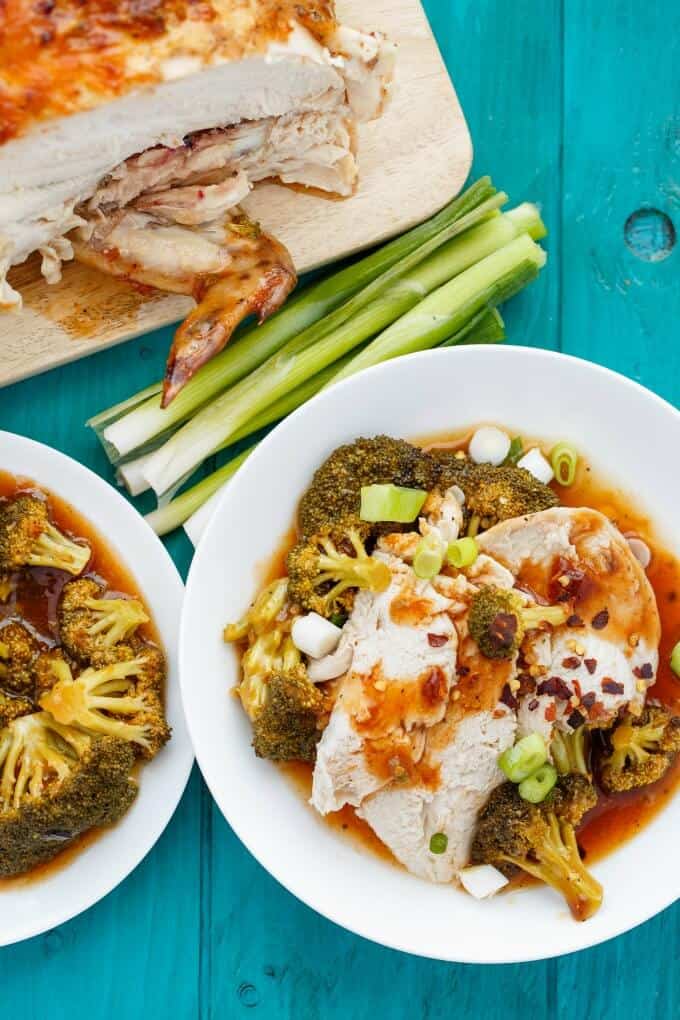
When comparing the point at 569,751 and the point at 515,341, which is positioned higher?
the point at 515,341

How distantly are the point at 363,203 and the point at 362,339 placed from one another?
1.17ft

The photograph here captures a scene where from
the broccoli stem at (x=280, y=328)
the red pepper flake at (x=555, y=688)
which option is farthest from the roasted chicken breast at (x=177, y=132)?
the red pepper flake at (x=555, y=688)

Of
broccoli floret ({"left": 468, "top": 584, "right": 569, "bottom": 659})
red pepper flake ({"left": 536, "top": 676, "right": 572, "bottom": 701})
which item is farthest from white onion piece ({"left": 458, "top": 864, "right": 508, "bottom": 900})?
broccoli floret ({"left": 468, "top": 584, "right": 569, "bottom": 659})

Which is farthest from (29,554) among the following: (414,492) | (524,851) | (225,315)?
(524,851)

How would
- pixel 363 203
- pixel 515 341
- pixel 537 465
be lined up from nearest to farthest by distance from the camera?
1. pixel 537 465
2. pixel 363 203
3. pixel 515 341

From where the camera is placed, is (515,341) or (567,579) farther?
(515,341)

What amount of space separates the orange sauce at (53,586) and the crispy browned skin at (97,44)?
0.90 metres

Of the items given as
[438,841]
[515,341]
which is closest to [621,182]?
[515,341]

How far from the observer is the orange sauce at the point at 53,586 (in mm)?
2828

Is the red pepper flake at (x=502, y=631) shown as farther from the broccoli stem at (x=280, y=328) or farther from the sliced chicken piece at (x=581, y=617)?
the broccoli stem at (x=280, y=328)

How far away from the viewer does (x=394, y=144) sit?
2965 mm

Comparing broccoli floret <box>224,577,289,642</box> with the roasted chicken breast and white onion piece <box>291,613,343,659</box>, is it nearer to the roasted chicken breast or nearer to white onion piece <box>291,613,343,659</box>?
white onion piece <box>291,613,343,659</box>

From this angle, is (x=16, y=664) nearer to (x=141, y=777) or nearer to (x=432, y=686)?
(x=141, y=777)

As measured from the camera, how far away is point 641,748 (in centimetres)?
267
